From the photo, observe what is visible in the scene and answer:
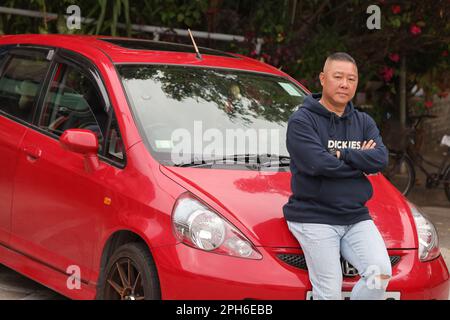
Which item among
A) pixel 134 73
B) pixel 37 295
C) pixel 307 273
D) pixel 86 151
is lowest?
pixel 37 295

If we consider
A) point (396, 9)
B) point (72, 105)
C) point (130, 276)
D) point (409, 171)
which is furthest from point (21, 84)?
point (409, 171)

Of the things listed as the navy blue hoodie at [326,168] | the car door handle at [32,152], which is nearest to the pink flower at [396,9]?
the car door handle at [32,152]

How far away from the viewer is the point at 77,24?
9266 mm

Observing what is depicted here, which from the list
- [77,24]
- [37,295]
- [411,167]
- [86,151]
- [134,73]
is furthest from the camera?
[411,167]

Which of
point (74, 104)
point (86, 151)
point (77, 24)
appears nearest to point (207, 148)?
point (86, 151)

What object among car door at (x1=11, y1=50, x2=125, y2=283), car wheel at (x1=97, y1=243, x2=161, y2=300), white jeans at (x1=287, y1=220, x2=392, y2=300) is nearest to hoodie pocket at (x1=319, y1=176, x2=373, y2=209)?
white jeans at (x1=287, y1=220, x2=392, y2=300)

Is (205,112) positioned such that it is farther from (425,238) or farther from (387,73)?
(387,73)

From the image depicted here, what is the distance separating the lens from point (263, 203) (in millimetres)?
4883

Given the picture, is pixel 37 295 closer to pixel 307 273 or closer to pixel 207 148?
pixel 207 148

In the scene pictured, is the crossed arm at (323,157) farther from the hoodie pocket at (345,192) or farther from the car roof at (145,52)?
the car roof at (145,52)

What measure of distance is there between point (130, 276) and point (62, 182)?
917mm

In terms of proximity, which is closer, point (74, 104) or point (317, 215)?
point (317, 215)

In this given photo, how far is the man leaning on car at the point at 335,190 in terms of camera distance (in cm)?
454
